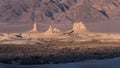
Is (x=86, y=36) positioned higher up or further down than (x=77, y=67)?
higher up

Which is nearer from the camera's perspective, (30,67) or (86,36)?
(30,67)

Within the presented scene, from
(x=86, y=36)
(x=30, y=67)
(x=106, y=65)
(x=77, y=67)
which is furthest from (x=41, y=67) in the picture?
(x=86, y=36)

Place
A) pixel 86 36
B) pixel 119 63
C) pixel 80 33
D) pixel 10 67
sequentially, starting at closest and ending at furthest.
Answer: pixel 10 67 < pixel 119 63 < pixel 86 36 < pixel 80 33

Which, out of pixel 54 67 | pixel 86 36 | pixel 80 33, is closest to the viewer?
pixel 54 67

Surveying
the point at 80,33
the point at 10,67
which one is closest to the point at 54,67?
the point at 10,67

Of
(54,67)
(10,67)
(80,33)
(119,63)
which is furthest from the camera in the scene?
(80,33)

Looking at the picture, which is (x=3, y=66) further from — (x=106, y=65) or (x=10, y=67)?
(x=106, y=65)

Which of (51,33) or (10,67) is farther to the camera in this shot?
(51,33)

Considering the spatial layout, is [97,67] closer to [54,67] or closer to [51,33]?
[54,67]

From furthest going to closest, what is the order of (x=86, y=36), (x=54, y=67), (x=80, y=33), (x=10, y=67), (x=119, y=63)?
1. (x=80, y=33)
2. (x=86, y=36)
3. (x=119, y=63)
4. (x=54, y=67)
5. (x=10, y=67)
